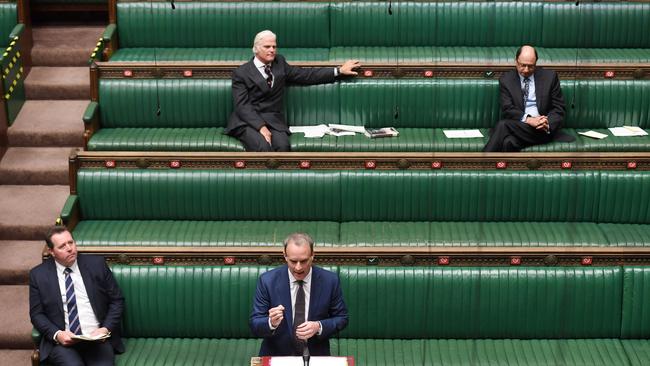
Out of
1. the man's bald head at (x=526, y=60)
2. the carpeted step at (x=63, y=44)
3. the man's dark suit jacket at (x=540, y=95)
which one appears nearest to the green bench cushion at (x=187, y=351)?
the man's dark suit jacket at (x=540, y=95)

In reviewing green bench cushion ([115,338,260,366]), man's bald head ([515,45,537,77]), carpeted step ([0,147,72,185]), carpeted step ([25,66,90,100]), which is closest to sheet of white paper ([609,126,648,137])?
man's bald head ([515,45,537,77])

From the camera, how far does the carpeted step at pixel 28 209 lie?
504 cm

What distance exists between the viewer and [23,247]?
4980mm

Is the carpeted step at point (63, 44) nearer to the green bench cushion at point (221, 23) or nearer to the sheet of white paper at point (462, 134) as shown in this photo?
the green bench cushion at point (221, 23)

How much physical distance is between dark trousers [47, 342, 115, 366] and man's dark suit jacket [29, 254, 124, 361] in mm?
50

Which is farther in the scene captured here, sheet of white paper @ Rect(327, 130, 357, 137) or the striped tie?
sheet of white paper @ Rect(327, 130, 357, 137)

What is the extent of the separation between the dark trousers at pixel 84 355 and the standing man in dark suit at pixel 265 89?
157 centimetres

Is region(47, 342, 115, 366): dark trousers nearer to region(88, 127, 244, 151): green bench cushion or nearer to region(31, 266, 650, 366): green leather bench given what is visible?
region(31, 266, 650, 366): green leather bench

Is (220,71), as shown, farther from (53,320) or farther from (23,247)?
(53,320)

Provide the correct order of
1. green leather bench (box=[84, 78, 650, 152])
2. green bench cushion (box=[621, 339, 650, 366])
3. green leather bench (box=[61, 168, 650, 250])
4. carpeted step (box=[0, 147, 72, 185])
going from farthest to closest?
carpeted step (box=[0, 147, 72, 185]) < green leather bench (box=[84, 78, 650, 152]) < green leather bench (box=[61, 168, 650, 250]) < green bench cushion (box=[621, 339, 650, 366])

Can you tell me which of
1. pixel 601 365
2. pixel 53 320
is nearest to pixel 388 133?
pixel 601 365

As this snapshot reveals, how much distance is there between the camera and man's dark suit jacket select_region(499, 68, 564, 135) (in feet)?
16.6

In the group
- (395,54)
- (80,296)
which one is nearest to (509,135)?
(395,54)

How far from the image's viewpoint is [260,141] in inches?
194
